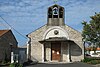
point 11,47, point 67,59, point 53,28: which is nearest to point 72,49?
point 67,59

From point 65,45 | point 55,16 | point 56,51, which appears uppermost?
point 55,16

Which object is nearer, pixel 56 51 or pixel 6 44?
pixel 56 51

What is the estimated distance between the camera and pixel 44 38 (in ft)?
120

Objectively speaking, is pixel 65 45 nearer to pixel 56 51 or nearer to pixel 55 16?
pixel 56 51

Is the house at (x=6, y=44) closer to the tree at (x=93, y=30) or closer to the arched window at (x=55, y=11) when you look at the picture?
the arched window at (x=55, y=11)

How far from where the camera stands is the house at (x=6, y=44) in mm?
36312

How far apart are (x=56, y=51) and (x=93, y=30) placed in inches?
288

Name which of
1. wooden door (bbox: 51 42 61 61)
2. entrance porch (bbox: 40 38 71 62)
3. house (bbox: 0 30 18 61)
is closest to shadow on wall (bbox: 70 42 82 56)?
entrance porch (bbox: 40 38 71 62)

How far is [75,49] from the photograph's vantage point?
118 ft

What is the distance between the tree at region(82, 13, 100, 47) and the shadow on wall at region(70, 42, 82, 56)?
3624 mm

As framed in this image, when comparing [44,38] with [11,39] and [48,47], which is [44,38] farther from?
[11,39]

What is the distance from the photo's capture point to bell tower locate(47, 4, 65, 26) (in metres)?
36.5

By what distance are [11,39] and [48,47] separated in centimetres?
875

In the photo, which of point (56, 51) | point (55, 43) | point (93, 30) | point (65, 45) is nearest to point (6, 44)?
point (55, 43)
